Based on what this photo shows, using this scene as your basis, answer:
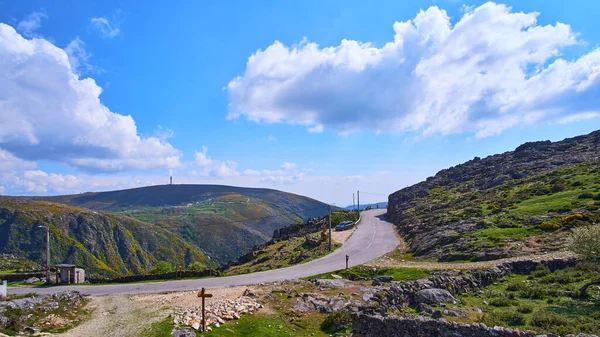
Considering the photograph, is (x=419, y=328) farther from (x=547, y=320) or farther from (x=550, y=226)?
(x=550, y=226)

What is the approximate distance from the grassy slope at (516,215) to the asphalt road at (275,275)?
272 inches

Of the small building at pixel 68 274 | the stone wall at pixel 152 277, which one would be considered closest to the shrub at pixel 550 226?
the stone wall at pixel 152 277

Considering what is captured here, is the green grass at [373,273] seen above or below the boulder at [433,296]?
below

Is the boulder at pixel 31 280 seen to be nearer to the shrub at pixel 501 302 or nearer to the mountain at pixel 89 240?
the shrub at pixel 501 302

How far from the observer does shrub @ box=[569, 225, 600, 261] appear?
20820 mm

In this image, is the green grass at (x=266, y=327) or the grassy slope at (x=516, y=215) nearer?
the green grass at (x=266, y=327)

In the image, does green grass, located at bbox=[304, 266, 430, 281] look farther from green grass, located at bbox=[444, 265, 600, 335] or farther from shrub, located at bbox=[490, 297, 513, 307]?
shrub, located at bbox=[490, 297, 513, 307]

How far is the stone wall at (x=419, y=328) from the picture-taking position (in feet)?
39.8

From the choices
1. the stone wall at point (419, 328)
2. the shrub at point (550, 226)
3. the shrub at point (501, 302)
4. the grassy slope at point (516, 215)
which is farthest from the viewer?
the shrub at point (550, 226)

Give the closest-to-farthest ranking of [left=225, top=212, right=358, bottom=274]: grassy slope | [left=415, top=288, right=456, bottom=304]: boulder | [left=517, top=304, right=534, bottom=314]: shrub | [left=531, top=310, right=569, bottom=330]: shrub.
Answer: [left=531, top=310, right=569, bottom=330]: shrub → [left=517, top=304, right=534, bottom=314]: shrub → [left=415, top=288, right=456, bottom=304]: boulder → [left=225, top=212, right=358, bottom=274]: grassy slope

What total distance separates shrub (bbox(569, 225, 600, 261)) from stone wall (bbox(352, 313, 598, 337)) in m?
12.9

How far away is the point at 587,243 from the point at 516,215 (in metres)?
27.5

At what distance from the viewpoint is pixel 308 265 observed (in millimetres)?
40469

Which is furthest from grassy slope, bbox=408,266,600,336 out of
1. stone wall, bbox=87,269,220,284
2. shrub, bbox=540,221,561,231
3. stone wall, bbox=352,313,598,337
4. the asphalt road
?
stone wall, bbox=87,269,220,284
